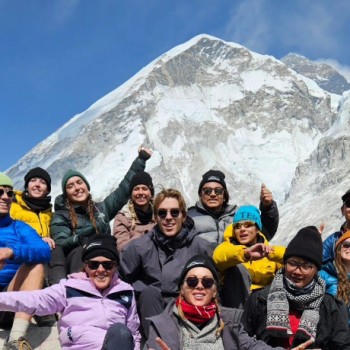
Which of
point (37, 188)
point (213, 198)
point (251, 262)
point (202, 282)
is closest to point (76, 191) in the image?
point (37, 188)

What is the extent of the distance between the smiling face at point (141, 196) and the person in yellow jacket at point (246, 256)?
5.29 feet

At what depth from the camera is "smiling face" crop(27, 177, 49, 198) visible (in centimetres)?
744

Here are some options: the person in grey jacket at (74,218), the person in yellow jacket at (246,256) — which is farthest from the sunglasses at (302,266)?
the person in grey jacket at (74,218)

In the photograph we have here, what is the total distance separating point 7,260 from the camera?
593 centimetres

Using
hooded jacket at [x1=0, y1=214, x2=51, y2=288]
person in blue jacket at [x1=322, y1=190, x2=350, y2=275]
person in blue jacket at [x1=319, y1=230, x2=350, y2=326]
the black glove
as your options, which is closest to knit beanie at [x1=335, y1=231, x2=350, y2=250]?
person in blue jacket at [x1=319, y1=230, x2=350, y2=326]

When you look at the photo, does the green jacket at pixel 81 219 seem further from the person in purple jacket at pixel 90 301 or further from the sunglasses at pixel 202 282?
the sunglasses at pixel 202 282

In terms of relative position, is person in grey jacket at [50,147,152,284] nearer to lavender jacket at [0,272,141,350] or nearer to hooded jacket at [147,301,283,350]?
lavender jacket at [0,272,141,350]

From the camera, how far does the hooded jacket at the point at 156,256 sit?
18.7 feet

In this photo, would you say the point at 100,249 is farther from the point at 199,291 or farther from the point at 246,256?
the point at 246,256

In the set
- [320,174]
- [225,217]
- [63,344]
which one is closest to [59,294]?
[63,344]

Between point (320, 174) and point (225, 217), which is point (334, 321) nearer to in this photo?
point (225, 217)

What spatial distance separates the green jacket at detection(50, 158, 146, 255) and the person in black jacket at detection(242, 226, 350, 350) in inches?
104

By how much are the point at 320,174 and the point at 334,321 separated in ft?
444

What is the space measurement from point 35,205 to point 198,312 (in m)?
3.52
